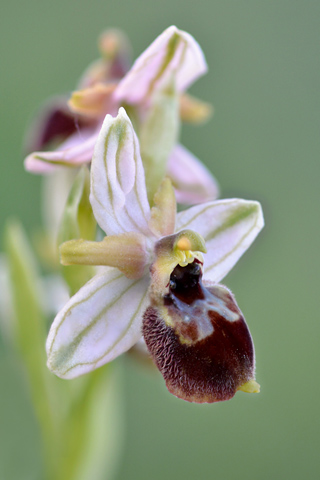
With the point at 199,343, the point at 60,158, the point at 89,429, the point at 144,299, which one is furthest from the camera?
the point at 89,429

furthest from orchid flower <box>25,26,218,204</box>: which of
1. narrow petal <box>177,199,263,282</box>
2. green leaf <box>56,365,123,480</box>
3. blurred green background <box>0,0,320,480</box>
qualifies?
blurred green background <box>0,0,320,480</box>

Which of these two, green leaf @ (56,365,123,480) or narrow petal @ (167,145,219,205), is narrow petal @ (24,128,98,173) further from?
Result: green leaf @ (56,365,123,480)

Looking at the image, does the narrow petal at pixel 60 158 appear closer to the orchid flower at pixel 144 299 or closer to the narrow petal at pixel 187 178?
the orchid flower at pixel 144 299

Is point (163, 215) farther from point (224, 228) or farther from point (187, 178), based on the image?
point (187, 178)

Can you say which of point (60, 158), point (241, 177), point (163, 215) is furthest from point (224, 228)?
point (241, 177)

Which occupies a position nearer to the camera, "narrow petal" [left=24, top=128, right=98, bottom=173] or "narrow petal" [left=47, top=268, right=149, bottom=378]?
"narrow petal" [left=47, top=268, right=149, bottom=378]

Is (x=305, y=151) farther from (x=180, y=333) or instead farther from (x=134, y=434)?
(x=180, y=333)

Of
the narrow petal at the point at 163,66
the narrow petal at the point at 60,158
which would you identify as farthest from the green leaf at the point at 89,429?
the narrow petal at the point at 163,66
